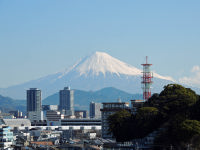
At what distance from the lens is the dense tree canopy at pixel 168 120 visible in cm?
6288

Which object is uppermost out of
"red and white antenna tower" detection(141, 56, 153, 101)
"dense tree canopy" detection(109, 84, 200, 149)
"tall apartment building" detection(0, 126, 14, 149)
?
"red and white antenna tower" detection(141, 56, 153, 101)

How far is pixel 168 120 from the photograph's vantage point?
227 ft

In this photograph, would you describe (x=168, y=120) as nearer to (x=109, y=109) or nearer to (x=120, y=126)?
(x=120, y=126)

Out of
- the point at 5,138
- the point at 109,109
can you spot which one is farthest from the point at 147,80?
the point at 5,138

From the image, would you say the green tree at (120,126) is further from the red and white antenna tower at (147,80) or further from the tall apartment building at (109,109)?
the red and white antenna tower at (147,80)

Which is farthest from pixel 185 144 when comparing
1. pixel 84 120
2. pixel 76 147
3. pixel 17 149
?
pixel 84 120

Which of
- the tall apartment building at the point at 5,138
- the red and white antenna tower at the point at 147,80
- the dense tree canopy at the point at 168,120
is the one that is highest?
the red and white antenna tower at the point at 147,80

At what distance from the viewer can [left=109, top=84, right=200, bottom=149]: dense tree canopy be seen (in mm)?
62875

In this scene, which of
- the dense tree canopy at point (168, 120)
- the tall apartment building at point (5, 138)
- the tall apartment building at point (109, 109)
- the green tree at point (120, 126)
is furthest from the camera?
the tall apartment building at point (109, 109)

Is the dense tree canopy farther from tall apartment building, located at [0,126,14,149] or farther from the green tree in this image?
tall apartment building, located at [0,126,14,149]

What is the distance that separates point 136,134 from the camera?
72.6m

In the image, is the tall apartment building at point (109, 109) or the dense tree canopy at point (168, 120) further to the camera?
the tall apartment building at point (109, 109)

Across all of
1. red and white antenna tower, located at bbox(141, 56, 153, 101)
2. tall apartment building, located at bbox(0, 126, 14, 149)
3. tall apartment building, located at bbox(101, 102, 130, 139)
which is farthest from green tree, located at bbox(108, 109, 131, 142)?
red and white antenna tower, located at bbox(141, 56, 153, 101)

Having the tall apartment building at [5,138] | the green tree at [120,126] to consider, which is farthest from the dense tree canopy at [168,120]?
the tall apartment building at [5,138]
